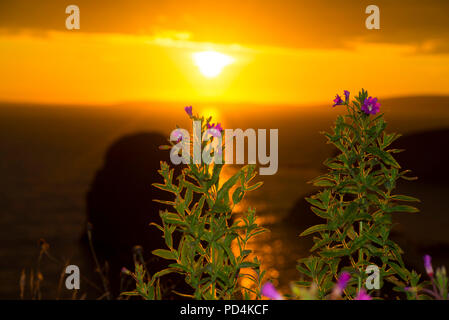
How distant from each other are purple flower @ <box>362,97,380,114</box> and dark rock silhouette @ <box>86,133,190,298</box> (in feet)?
196

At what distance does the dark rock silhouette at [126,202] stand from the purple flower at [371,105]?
5981 cm

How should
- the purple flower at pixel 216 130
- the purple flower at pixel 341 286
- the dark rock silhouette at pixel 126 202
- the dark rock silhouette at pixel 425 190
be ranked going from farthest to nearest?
the dark rock silhouette at pixel 126 202 < the dark rock silhouette at pixel 425 190 < the purple flower at pixel 216 130 < the purple flower at pixel 341 286

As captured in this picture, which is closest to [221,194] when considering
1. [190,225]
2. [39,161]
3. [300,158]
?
[190,225]

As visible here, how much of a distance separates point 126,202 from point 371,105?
238 ft

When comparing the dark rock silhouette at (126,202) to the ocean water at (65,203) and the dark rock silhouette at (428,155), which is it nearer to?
the ocean water at (65,203)

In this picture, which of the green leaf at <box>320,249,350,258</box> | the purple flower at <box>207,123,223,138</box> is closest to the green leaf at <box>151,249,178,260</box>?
the purple flower at <box>207,123,223,138</box>

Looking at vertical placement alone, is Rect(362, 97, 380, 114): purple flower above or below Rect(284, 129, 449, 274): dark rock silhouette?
below

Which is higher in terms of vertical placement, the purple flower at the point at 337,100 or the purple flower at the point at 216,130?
the purple flower at the point at 337,100

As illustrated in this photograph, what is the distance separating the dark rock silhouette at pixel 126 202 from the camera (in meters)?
69.2

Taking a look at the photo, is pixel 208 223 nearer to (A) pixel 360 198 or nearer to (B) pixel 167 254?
(B) pixel 167 254

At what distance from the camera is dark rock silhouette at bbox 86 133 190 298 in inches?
2726

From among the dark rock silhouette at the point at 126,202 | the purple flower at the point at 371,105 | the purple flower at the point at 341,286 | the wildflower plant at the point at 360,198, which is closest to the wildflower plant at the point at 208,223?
the wildflower plant at the point at 360,198

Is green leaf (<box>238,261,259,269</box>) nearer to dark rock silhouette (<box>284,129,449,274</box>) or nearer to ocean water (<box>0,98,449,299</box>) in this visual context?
ocean water (<box>0,98,449,299</box>)

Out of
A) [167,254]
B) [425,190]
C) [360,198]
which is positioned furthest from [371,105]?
[425,190]
